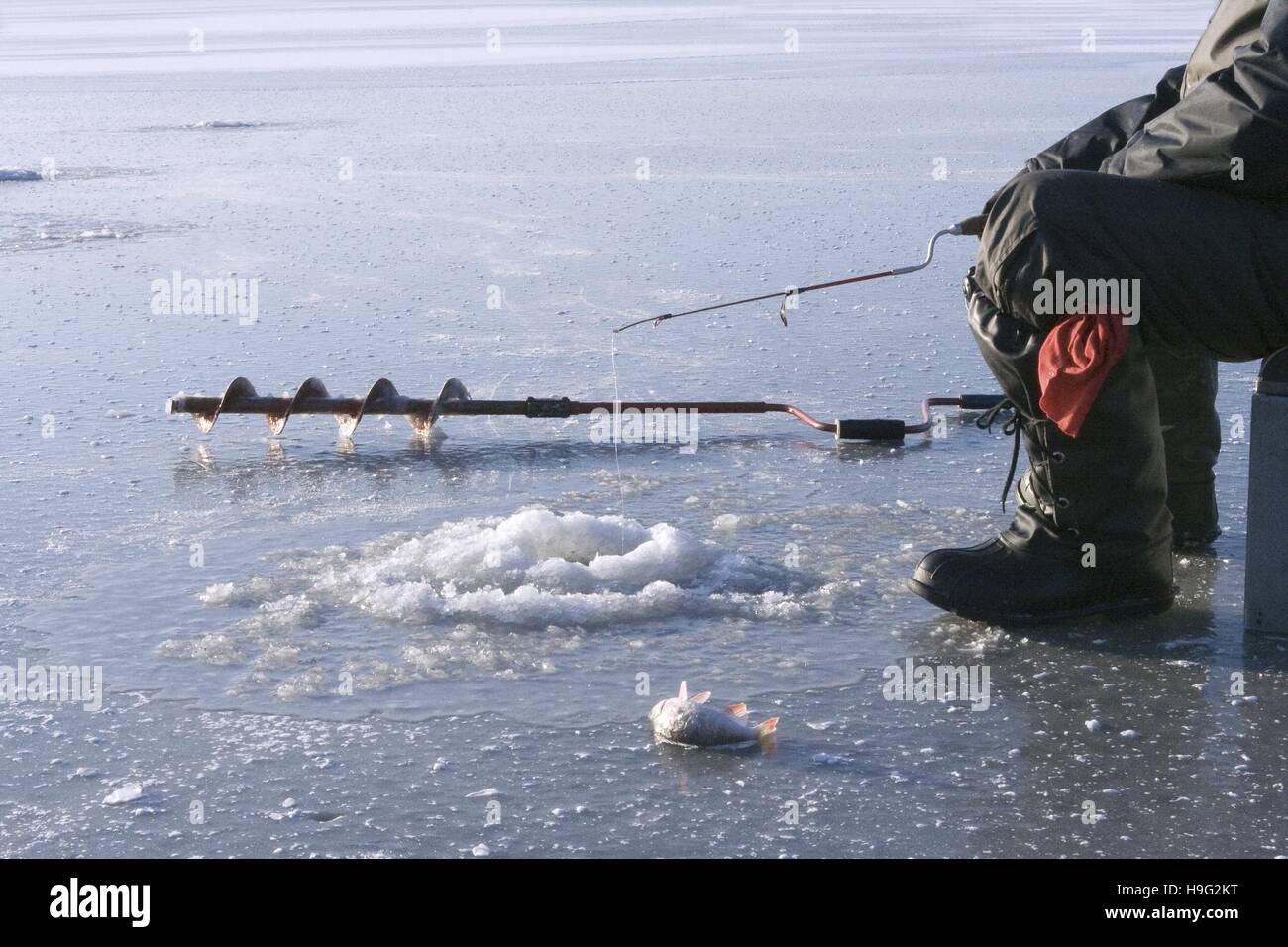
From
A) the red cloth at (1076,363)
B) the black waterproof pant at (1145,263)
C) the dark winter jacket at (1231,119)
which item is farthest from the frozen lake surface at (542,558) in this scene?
the dark winter jacket at (1231,119)

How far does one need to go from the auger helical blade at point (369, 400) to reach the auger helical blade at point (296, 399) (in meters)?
0.11

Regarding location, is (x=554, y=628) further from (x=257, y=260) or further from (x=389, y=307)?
(x=257, y=260)

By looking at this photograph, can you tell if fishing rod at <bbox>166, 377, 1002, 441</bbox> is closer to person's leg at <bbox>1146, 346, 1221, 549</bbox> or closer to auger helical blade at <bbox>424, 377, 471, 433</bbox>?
auger helical blade at <bbox>424, 377, 471, 433</bbox>

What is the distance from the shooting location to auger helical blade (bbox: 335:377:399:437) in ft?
18.5

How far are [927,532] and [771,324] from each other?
9.74ft

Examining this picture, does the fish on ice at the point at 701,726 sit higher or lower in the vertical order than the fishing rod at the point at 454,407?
lower

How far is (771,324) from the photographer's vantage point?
7410 mm

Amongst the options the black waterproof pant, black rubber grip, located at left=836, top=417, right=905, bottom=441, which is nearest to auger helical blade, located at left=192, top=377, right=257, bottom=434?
black rubber grip, located at left=836, top=417, right=905, bottom=441

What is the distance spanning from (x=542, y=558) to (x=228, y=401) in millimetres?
1898

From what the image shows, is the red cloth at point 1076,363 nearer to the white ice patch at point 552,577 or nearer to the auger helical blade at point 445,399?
the white ice patch at point 552,577

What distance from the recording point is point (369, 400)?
222 inches

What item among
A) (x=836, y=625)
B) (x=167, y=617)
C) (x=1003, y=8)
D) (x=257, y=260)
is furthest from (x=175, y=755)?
(x=1003, y=8)

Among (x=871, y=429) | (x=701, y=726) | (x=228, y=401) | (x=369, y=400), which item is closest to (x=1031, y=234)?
(x=701, y=726)

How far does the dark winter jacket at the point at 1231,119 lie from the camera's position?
11.3 feet
